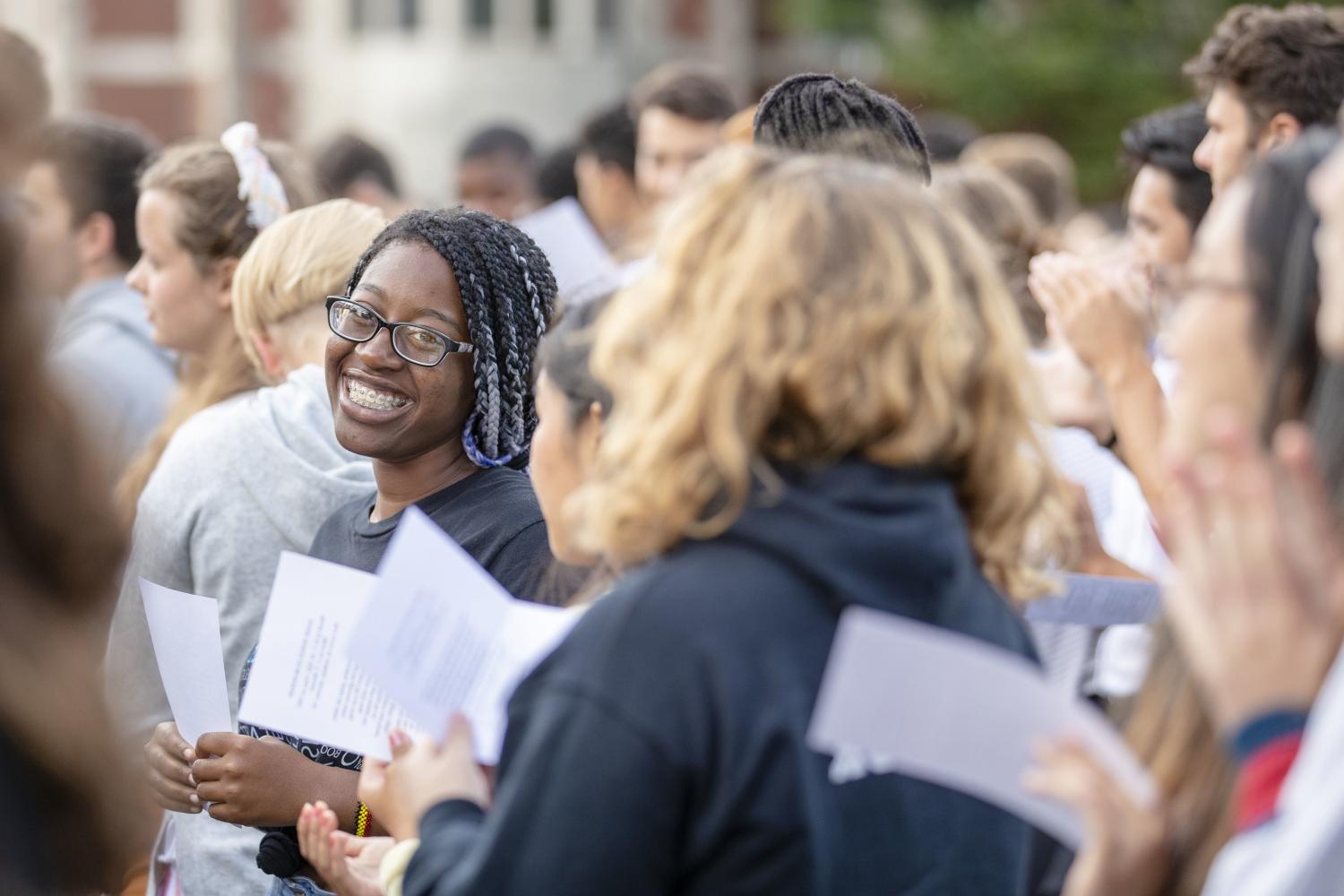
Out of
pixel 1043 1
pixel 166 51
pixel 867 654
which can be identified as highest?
pixel 867 654

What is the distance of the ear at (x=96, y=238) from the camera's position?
5152mm

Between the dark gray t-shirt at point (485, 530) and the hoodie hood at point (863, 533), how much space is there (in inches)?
47.9

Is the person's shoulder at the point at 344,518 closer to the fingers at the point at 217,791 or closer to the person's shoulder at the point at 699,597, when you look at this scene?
the fingers at the point at 217,791

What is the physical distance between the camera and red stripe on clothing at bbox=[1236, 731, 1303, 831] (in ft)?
4.96

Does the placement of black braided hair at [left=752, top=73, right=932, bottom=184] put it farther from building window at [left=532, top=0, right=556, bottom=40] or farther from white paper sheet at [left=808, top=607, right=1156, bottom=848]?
building window at [left=532, top=0, right=556, bottom=40]

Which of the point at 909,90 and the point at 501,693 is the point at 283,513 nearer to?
the point at 501,693

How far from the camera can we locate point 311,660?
2.55 m

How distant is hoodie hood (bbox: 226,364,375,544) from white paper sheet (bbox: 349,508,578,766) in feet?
4.37

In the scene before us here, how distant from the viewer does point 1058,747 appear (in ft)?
5.28

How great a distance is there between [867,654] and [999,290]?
1.74ft

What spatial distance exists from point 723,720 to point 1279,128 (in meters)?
2.85

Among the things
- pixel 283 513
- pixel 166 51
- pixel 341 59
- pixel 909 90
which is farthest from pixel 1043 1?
pixel 283 513

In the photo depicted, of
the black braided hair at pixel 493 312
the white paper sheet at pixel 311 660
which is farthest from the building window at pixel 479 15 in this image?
the white paper sheet at pixel 311 660

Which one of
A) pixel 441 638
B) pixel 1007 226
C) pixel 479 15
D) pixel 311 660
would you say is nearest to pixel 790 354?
pixel 441 638
